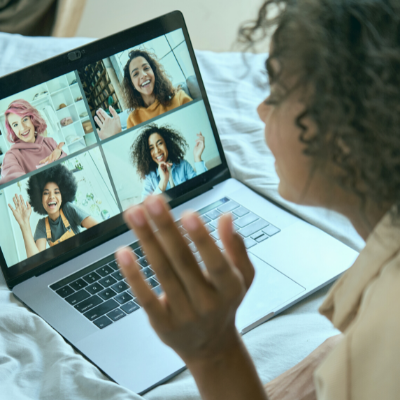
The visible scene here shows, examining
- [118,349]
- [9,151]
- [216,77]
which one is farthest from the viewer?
[216,77]

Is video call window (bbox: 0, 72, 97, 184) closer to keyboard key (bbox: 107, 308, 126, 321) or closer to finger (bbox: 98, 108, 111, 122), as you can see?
finger (bbox: 98, 108, 111, 122)

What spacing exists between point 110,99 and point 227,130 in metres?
0.36

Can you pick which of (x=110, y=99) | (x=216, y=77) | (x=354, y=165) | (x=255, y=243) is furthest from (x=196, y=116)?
(x=354, y=165)

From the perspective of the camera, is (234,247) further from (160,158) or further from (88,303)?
(160,158)

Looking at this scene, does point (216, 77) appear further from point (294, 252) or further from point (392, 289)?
point (392, 289)

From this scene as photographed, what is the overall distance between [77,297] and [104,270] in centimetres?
6

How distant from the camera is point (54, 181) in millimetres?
791

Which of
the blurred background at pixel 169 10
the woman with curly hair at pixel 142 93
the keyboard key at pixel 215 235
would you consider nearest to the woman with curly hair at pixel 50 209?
the woman with curly hair at pixel 142 93

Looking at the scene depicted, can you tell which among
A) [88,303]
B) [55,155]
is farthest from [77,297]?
[55,155]

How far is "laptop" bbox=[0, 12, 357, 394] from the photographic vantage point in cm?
70

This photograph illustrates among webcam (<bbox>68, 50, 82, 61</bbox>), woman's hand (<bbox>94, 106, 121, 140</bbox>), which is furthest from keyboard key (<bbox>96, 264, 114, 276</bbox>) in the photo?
webcam (<bbox>68, 50, 82, 61</bbox>)

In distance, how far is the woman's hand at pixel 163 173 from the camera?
877mm

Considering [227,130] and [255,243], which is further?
[227,130]

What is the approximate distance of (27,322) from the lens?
667mm
